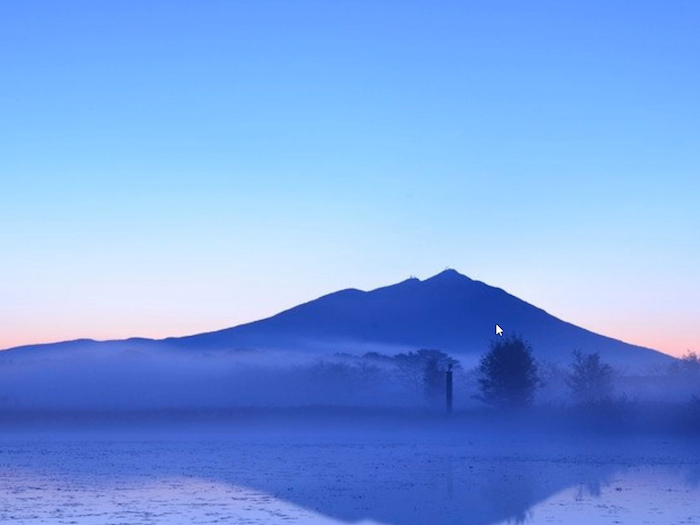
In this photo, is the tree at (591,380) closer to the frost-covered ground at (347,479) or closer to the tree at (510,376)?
the tree at (510,376)

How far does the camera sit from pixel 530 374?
7656cm

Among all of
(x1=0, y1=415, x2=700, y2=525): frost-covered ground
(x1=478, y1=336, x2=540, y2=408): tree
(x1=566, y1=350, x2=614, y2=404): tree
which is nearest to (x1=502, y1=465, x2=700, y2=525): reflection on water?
(x1=0, y1=415, x2=700, y2=525): frost-covered ground

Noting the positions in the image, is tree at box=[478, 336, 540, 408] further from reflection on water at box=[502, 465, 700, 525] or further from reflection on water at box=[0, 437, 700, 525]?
reflection on water at box=[502, 465, 700, 525]

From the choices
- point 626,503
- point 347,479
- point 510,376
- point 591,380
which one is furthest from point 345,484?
point 591,380

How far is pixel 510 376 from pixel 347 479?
131 feet

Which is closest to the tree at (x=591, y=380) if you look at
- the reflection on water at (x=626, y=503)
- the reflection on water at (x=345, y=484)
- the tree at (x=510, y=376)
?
the tree at (x=510, y=376)

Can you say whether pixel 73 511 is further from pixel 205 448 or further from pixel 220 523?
pixel 205 448

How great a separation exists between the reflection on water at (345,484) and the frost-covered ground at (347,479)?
0.16 ft

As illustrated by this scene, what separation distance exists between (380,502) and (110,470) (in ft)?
41.6

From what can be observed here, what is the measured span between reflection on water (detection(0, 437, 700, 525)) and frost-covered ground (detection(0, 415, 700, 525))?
0.16 ft

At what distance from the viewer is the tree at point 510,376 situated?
75.4m

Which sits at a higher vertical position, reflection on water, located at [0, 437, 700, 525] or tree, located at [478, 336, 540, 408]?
tree, located at [478, 336, 540, 408]

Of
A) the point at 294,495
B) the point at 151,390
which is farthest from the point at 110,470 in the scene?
the point at 151,390

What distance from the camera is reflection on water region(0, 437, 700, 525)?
2795 cm
